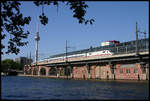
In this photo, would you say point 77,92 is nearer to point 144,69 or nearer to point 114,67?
point 144,69

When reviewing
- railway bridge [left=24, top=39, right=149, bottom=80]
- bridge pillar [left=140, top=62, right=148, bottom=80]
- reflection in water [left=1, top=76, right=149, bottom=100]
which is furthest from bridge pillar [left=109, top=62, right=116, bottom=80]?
reflection in water [left=1, top=76, right=149, bottom=100]

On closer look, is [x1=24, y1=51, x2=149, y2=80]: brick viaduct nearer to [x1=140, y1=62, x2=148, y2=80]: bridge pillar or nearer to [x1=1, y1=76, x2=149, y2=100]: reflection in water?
[x1=140, y1=62, x2=148, y2=80]: bridge pillar

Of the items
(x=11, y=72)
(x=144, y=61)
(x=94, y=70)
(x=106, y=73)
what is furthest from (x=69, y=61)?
(x=11, y=72)

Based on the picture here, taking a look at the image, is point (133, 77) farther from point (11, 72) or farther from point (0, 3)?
point (11, 72)

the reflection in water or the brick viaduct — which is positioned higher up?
the brick viaduct

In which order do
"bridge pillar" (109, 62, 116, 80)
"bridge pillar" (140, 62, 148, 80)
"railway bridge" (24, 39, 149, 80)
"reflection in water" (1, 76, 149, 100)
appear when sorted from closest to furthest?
"reflection in water" (1, 76, 149, 100), "bridge pillar" (140, 62, 148, 80), "railway bridge" (24, 39, 149, 80), "bridge pillar" (109, 62, 116, 80)

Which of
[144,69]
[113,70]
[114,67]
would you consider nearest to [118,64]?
[114,67]

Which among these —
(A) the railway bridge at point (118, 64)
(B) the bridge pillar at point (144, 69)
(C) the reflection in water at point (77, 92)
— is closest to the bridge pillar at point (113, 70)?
(A) the railway bridge at point (118, 64)

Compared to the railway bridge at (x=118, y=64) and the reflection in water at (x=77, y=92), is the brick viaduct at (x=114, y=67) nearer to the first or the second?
the railway bridge at (x=118, y=64)

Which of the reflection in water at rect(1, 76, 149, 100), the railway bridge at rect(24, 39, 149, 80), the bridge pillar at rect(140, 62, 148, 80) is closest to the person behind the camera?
the reflection in water at rect(1, 76, 149, 100)

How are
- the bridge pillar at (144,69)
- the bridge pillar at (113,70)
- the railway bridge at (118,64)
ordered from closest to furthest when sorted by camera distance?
the bridge pillar at (144,69) → the railway bridge at (118,64) → the bridge pillar at (113,70)

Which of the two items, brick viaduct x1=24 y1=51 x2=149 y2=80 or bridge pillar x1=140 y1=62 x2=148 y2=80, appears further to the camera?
brick viaduct x1=24 y1=51 x2=149 y2=80

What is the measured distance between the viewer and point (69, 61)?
85.9 metres

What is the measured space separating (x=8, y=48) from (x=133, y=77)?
54608mm
